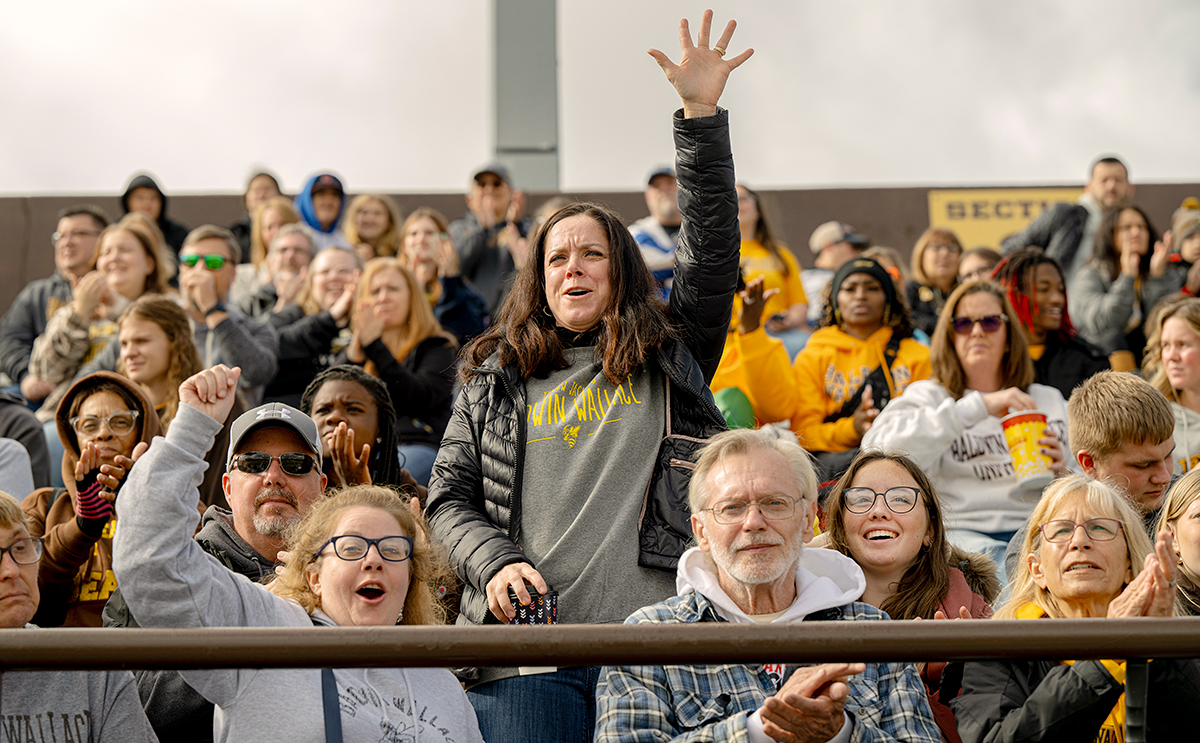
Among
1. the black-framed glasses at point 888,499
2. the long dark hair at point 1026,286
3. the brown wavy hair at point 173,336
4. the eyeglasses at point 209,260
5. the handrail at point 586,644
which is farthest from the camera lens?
the eyeglasses at point 209,260

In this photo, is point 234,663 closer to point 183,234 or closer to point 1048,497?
point 1048,497

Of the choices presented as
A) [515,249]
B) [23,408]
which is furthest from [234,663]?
[515,249]

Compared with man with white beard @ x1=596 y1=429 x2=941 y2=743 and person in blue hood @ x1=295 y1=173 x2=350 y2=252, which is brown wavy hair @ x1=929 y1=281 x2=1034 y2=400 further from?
person in blue hood @ x1=295 y1=173 x2=350 y2=252

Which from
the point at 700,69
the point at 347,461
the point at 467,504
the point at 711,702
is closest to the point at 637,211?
the point at 347,461

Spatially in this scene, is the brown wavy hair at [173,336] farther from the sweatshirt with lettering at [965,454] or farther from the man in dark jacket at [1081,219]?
the man in dark jacket at [1081,219]

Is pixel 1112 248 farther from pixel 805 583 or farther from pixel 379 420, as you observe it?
pixel 805 583

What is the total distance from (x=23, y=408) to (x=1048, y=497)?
142 inches

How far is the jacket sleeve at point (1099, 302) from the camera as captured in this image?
6.31 metres

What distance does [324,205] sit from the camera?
7.17 m

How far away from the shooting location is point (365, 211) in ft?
23.3

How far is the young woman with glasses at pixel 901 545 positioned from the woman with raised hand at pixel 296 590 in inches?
43.1

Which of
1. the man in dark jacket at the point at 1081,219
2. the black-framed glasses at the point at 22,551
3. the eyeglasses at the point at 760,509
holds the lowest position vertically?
the black-framed glasses at the point at 22,551

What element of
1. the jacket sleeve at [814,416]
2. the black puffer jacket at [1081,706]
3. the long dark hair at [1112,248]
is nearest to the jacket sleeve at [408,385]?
the jacket sleeve at [814,416]

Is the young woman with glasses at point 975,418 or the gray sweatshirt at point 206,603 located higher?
the young woman with glasses at point 975,418
